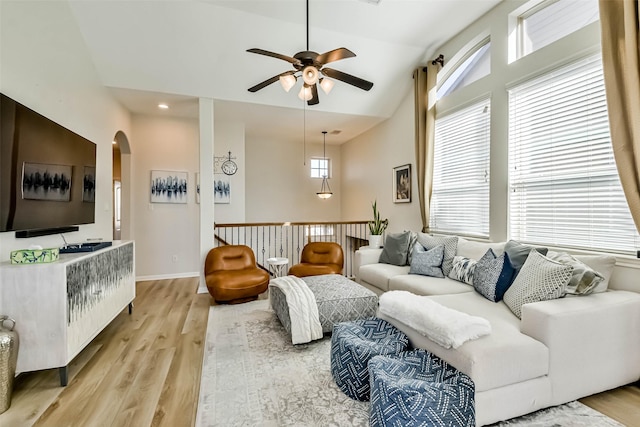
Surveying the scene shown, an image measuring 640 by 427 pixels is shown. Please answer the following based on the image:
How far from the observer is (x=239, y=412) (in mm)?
1894

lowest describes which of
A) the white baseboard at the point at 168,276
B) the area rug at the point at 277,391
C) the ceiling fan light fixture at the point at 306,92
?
the area rug at the point at 277,391

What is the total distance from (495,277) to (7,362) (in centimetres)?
358

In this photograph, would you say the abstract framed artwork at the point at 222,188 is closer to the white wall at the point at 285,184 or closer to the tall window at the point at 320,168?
the white wall at the point at 285,184

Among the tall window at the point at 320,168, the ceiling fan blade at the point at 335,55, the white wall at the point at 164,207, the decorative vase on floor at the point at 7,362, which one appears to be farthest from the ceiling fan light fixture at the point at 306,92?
the tall window at the point at 320,168

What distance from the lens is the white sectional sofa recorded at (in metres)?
1.70

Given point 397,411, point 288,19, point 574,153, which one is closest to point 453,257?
point 574,153

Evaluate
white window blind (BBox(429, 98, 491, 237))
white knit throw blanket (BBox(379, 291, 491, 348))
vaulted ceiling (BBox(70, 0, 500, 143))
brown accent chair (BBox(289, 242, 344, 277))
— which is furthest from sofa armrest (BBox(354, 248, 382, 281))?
vaulted ceiling (BBox(70, 0, 500, 143))

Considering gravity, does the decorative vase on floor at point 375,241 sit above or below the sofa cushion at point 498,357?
above

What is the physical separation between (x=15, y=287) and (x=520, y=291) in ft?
11.9

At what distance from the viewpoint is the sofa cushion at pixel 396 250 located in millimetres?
4152

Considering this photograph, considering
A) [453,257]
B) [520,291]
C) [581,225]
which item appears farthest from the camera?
[453,257]

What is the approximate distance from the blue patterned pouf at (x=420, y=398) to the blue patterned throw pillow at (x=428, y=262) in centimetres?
196

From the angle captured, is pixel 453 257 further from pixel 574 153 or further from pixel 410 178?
pixel 410 178

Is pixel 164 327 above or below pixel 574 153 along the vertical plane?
below
